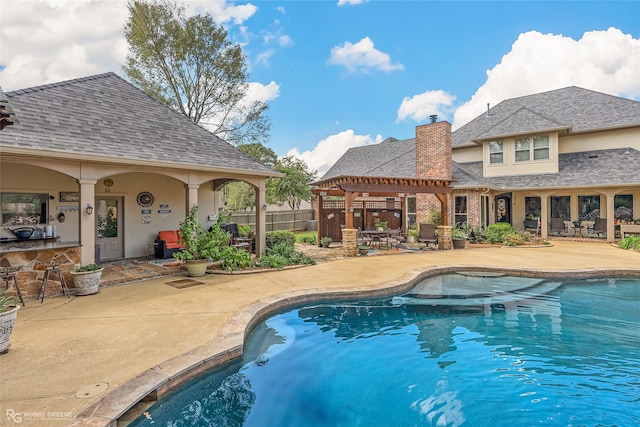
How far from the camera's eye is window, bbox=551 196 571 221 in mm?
17578

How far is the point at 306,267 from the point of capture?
399 inches

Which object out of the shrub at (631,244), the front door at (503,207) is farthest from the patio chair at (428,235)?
the shrub at (631,244)

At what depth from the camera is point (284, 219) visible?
22094mm

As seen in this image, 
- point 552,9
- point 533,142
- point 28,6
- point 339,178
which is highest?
point 552,9

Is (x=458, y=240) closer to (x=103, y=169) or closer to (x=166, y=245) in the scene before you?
(x=166, y=245)

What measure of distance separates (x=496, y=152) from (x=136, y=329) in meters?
19.2

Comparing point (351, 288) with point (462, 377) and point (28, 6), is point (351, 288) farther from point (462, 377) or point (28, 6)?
point (28, 6)

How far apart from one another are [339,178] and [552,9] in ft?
42.3

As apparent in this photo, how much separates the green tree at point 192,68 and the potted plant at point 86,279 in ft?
46.7

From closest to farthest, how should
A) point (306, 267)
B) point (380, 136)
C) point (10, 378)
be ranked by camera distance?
1. point (10, 378)
2. point (306, 267)
3. point (380, 136)

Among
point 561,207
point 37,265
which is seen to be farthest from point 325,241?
point 561,207

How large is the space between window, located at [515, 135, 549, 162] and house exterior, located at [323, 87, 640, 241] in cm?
4

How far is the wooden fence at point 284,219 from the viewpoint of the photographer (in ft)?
63.9

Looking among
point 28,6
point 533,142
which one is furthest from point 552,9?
point 28,6
